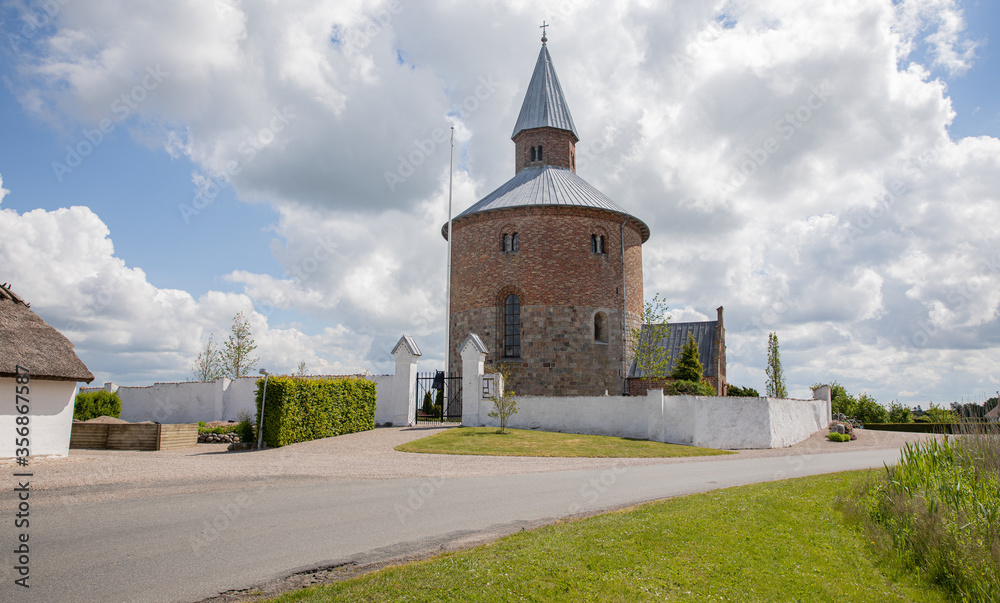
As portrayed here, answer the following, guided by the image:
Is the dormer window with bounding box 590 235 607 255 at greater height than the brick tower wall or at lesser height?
greater

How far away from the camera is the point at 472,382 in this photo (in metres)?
24.8

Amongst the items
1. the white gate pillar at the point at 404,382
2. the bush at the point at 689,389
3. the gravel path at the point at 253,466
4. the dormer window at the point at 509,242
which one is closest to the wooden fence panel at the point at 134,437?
the gravel path at the point at 253,466

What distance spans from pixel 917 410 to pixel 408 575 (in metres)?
60.1

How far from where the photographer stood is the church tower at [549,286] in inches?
1226

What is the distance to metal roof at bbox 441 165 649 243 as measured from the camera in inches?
1293

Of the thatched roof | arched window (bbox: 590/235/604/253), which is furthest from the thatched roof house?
arched window (bbox: 590/235/604/253)

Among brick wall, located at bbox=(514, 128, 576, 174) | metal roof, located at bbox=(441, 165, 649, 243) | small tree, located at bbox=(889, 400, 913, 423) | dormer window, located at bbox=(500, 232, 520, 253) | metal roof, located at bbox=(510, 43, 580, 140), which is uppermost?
metal roof, located at bbox=(510, 43, 580, 140)

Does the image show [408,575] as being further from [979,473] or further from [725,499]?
[979,473]

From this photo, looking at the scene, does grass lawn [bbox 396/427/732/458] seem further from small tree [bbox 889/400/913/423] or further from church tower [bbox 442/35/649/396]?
small tree [bbox 889/400/913/423]

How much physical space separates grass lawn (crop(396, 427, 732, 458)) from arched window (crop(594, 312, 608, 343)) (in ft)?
34.7

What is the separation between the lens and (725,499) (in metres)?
9.68

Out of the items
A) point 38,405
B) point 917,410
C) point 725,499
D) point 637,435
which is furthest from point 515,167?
point 917,410

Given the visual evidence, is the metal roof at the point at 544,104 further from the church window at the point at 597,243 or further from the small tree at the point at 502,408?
the small tree at the point at 502,408

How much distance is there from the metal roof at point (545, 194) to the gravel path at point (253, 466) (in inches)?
631
